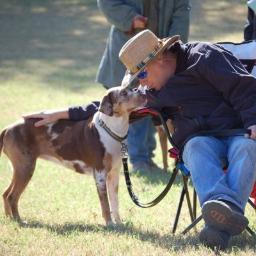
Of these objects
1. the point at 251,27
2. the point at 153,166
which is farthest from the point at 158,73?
the point at 153,166

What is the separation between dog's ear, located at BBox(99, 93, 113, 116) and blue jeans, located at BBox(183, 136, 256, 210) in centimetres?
110

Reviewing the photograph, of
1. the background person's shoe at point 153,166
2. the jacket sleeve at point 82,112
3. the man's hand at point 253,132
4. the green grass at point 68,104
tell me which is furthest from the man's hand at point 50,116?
the background person's shoe at point 153,166

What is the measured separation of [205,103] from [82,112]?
1.46 m

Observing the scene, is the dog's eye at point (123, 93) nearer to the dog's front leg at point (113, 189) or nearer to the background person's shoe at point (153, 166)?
the dog's front leg at point (113, 189)

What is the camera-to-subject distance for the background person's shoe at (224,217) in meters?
4.70

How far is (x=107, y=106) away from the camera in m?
6.20

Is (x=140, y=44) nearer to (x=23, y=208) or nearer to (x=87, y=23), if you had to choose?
(x=23, y=208)

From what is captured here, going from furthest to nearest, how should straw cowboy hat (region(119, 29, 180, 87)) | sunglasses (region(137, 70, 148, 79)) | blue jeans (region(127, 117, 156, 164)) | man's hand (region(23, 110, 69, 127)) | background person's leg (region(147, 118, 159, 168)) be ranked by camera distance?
background person's leg (region(147, 118, 159, 168)) < blue jeans (region(127, 117, 156, 164)) < man's hand (region(23, 110, 69, 127)) < sunglasses (region(137, 70, 148, 79)) < straw cowboy hat (region(119, 29, 180, 87))

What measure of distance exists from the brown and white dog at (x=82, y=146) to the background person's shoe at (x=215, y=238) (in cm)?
155

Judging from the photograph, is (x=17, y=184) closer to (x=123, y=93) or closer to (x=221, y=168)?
(x=123, y=93)

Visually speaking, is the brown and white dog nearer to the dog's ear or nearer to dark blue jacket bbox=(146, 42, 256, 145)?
the dog's ear

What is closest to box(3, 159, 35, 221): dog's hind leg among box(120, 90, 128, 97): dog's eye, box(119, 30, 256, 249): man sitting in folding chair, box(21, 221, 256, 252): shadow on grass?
box(21, 221, 256, 252): shadow on grass

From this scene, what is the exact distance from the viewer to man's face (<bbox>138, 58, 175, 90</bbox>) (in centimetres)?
541

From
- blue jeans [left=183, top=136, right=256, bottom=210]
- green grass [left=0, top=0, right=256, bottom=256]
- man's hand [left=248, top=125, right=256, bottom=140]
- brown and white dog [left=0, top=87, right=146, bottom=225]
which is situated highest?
man's hand [left=248, top=125, right=256, bottom=140]
